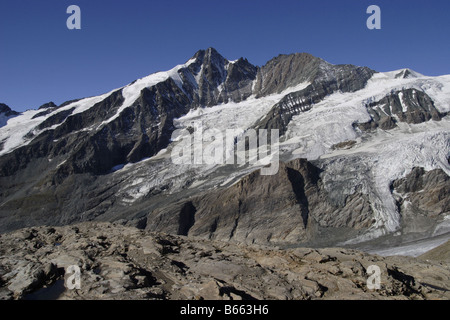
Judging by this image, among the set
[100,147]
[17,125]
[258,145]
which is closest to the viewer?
[258,145]

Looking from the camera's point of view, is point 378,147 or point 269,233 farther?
point 378,147

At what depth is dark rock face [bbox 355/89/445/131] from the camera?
10656 cm

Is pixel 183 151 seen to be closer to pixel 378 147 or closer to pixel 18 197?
pixel 18 197

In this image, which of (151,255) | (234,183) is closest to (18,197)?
(234,183)

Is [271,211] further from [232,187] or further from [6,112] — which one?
[6,112]

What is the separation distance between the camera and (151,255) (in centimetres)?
1530

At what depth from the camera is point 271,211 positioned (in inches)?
3014

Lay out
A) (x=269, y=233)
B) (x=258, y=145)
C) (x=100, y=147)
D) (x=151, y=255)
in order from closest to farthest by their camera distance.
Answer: (x=151, y=255), (x=269, y=233), (x=258, y=145), (x=100, y=147)

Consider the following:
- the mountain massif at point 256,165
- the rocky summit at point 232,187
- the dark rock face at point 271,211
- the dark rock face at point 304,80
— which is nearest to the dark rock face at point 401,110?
the mountain massif at point 256,165

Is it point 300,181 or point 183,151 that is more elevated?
point 183,151

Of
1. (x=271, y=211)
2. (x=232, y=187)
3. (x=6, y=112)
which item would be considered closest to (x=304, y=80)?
(x=232, y=187)

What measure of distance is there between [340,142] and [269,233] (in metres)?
40.3

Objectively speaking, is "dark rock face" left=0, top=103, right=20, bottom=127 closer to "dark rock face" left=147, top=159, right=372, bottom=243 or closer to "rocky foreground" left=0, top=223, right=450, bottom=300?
"dark rock face" left=147, top=159, right=372, bottom=243

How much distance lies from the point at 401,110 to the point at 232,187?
6291cm
